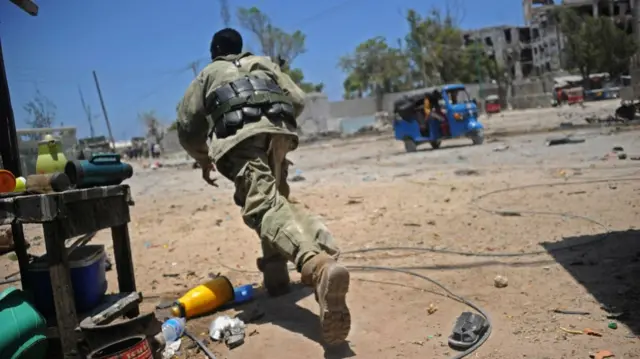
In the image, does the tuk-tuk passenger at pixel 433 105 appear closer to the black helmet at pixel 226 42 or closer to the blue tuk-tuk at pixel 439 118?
A: the blue tuk-tuk at pixel 439 118

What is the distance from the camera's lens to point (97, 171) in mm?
2887

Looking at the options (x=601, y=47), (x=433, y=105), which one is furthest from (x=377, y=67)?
(x=433, y=105)

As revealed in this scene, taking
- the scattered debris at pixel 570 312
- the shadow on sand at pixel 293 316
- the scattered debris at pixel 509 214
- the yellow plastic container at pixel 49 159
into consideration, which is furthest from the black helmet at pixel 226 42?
the scattered debris at pixel 509 214

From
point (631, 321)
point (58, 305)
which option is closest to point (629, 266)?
point (631, 321)

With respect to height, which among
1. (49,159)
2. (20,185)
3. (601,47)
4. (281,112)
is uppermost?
(601,47)

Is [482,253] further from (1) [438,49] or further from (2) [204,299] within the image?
(1) [438,49]

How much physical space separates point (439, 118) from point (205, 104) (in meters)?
12.6

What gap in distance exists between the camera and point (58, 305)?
2.36 m

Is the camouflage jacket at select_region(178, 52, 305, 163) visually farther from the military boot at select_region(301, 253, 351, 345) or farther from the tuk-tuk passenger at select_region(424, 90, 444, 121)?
the tuk-tuk passenger at select_region(424, 90, 444, 121)

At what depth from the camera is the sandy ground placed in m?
2.74

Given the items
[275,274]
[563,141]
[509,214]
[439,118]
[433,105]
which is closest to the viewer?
[275,274]

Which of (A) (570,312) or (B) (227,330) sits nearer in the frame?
(A) (570,312)

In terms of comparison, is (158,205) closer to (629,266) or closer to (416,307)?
(416,307)

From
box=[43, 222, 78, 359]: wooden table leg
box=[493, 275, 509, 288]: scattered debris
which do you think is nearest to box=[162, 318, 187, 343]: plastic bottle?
box=[43, 222, 78, 359]: wooden table leg
